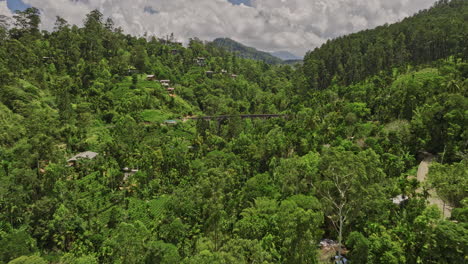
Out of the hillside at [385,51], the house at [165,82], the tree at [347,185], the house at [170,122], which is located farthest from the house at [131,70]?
the tree at [347,185]

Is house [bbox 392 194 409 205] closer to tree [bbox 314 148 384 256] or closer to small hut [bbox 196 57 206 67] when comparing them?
tree [bbox 314 148 384 256]

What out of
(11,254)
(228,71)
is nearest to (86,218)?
(11,254)

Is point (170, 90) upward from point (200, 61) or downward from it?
downward

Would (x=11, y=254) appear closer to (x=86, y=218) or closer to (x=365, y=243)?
(x=86, y=218)

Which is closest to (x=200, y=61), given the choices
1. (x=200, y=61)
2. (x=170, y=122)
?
(x=200, y=61)

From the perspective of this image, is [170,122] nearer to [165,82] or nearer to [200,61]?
[165,82]

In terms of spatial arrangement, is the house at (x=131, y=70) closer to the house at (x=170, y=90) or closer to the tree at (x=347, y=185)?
the house at (x=170, y=90)

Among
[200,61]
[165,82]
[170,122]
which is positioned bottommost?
[170,122]

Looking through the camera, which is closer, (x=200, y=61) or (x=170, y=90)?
(x=170, y=90)

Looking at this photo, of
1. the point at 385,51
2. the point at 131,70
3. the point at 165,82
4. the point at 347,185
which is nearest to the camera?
the point at 347,185
